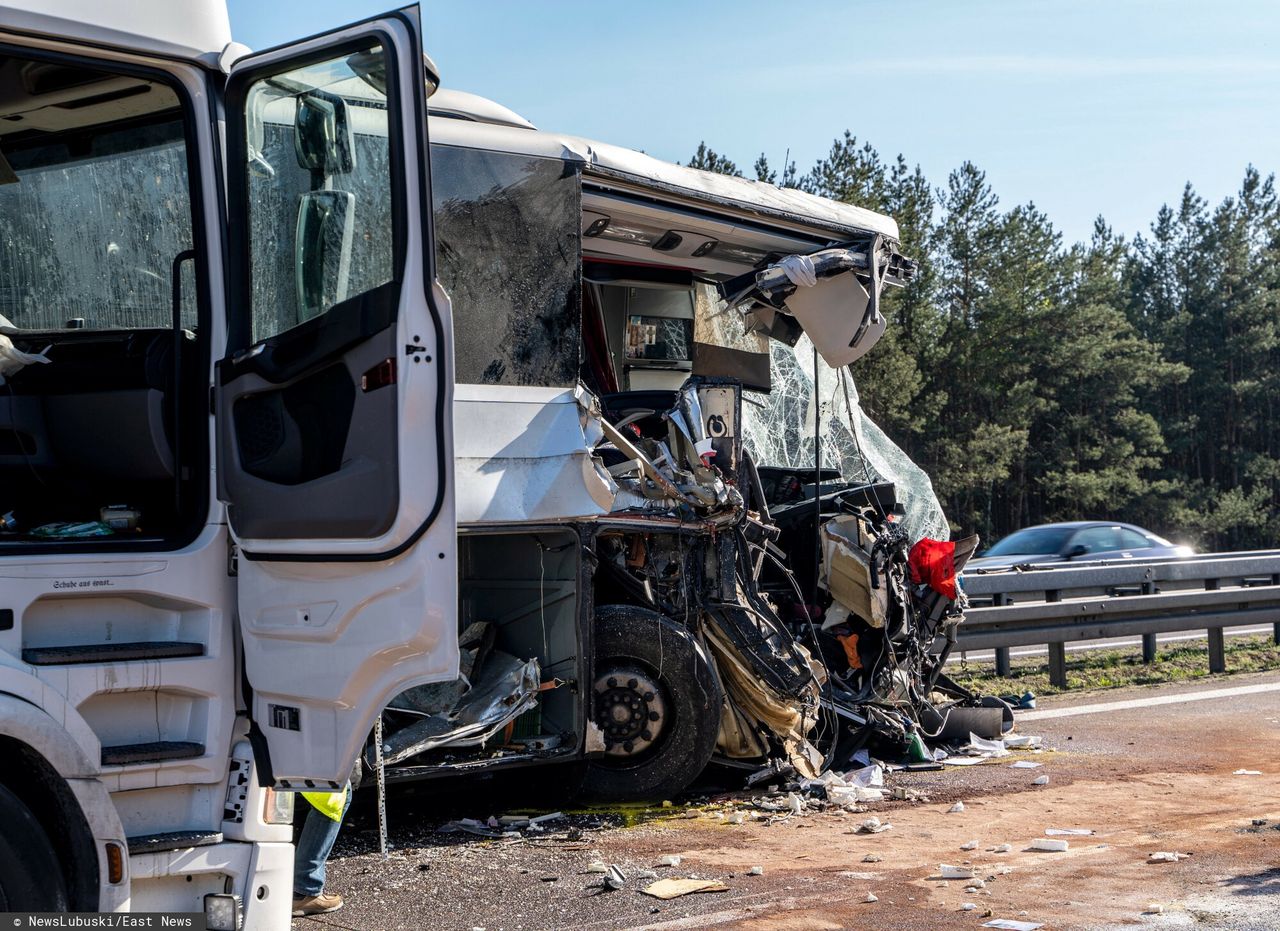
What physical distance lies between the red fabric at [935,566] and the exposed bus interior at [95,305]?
5222mm

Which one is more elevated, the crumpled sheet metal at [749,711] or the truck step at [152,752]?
the truck step at [152,752]

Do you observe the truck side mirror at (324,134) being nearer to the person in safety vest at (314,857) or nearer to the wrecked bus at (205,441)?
the wrecked bus at (205,441)

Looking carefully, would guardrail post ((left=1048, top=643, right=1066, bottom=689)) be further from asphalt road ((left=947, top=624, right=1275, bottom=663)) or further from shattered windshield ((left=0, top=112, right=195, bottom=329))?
shattered windshield ((left=0, top=112, right=195, bottom=329))

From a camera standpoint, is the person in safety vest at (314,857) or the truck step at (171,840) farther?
the person in safety vest at (314,857)

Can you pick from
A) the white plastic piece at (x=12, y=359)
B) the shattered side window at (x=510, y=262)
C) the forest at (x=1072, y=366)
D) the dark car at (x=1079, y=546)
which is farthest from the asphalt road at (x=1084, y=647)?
the forest at (x=1072, y=366)

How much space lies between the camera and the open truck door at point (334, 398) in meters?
3.57

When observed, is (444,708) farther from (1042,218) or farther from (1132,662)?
(1042,218)

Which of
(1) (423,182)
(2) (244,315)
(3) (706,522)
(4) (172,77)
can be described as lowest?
(3) (706,522)

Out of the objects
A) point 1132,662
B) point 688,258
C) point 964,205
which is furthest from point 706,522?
point 964,205

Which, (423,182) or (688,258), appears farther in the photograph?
(688,258)

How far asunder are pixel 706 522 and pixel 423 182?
365 centimetres

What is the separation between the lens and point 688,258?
7797mm

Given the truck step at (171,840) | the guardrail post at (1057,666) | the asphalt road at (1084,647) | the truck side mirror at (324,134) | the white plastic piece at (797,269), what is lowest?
the asphalt road at (1084,647)

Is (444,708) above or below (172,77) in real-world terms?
below
